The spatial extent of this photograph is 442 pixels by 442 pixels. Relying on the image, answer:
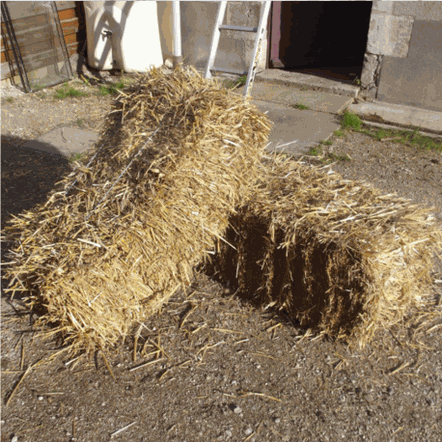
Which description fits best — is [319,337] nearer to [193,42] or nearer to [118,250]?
[118,250]

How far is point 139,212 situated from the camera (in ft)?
8.61

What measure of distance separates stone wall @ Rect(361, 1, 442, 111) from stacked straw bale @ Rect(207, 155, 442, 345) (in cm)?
313

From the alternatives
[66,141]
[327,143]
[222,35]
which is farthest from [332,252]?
[222,35]

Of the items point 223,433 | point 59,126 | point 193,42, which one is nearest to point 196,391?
point 223,433

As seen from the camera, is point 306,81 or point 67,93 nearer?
point 306,81

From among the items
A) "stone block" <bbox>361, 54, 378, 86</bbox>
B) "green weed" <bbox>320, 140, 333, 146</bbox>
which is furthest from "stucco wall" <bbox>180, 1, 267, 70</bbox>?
"green weed" <bbox>320, 140, 333, 146</bbox>

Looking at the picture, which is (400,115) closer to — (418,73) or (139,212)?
(418,73)

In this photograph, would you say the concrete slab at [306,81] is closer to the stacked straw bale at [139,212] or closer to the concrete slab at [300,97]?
the concrete slab at [300,97]

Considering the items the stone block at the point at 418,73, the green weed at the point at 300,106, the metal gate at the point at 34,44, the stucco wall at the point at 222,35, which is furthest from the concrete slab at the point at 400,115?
the metal gate at the point at 34,44

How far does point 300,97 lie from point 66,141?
301 centimetres

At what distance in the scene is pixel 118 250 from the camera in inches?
102

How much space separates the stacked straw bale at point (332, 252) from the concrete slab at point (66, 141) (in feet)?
8.80

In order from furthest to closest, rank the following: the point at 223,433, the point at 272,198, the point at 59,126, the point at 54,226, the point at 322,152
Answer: the point at 59,126
the point at 322,152
the point at 272,198
the point at 54,226
the point at 223,433

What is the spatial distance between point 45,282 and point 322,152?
11.0 feet
